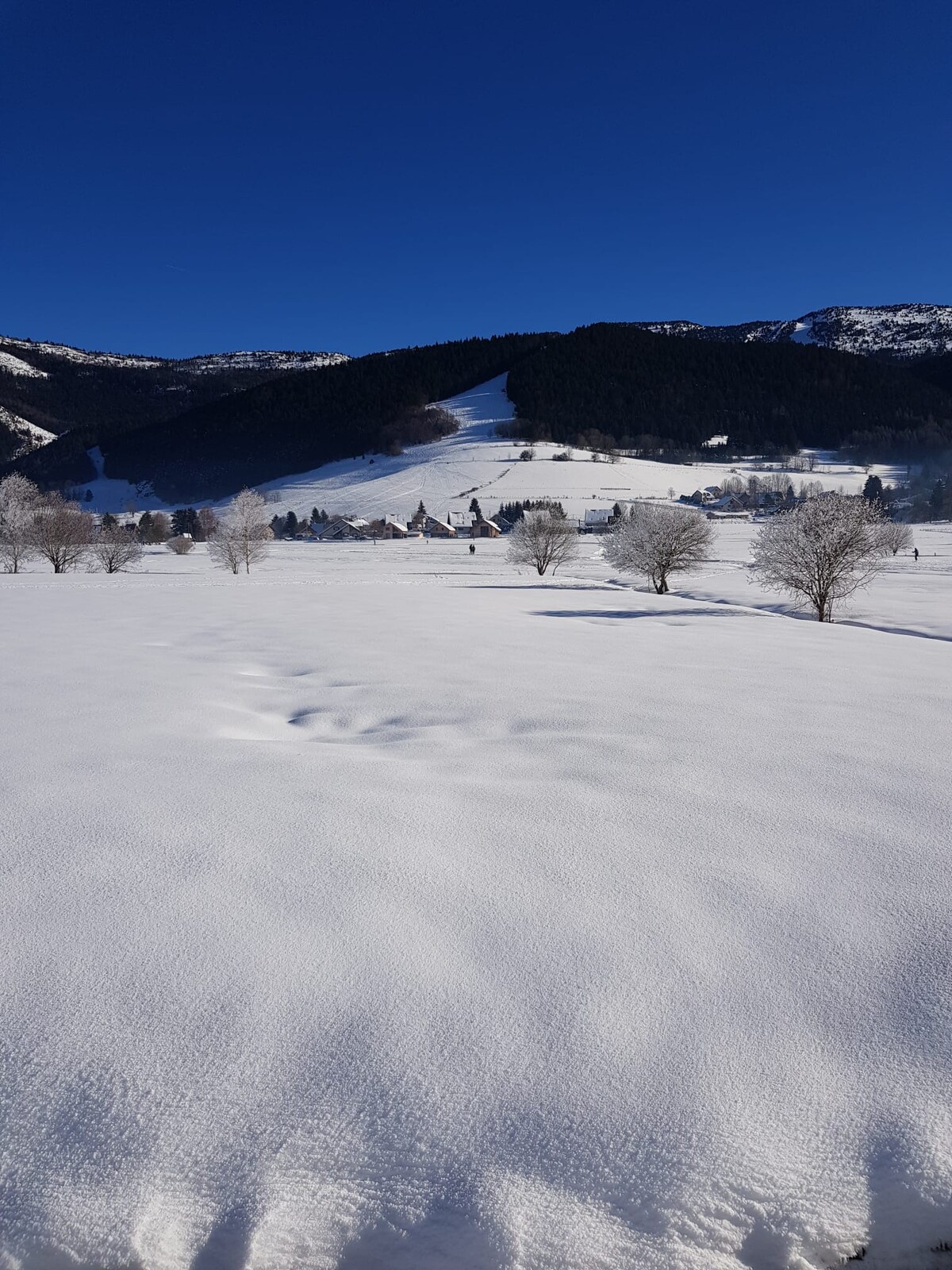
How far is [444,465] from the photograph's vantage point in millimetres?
182125

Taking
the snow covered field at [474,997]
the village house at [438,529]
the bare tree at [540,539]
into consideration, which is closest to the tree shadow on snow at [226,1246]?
the snow covered field at [474,997]

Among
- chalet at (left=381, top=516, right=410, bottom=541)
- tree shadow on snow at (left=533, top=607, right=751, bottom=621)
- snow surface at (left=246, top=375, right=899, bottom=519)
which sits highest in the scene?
snow surface at (left=246, top=375, right=899, bottom=519)

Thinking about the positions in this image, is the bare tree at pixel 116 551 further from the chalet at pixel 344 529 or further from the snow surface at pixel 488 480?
the snow surface at pixel 488 480

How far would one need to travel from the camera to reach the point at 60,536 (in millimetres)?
58781

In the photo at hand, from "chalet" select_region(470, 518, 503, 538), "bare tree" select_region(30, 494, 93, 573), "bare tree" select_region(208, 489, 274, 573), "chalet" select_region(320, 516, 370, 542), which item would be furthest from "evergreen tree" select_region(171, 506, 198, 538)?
"bare tree" select_region(208, 489, 274, 573)

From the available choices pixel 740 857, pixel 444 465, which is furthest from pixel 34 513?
pixel 444 465

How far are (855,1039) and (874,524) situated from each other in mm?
33437

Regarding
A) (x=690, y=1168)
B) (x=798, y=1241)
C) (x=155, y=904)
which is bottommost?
(x=798, y=1241)

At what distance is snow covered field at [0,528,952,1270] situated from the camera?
2.32 metres

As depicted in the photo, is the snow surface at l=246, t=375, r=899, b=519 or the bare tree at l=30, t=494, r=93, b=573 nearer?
the bare tree at l=30, t=494, r=93, b=573

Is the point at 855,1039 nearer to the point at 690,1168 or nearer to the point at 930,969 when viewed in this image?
the point at 930,969

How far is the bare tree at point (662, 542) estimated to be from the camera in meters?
41.6

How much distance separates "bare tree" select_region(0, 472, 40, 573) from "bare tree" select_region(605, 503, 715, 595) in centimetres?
5174

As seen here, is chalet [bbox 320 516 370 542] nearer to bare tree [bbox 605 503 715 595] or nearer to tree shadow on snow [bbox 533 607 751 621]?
bare tree [bbox 605 503 715 595]
